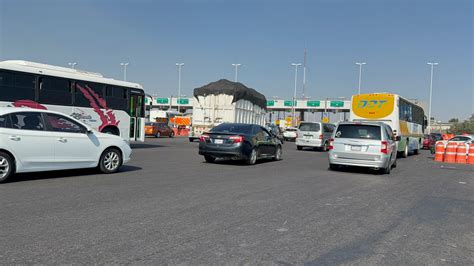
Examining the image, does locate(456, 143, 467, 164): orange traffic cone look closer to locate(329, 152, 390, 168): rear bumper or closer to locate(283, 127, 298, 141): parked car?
locate(329, 152, 390, 168): rear bumper

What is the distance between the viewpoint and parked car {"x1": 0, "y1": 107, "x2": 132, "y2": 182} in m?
8.66

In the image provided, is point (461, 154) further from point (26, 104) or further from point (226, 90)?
point (26, 104)

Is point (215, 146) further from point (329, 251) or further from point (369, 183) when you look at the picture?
point (329, 251)

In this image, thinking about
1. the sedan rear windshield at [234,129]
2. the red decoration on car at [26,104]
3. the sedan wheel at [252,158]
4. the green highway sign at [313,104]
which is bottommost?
the sedan wheel at [252,158]

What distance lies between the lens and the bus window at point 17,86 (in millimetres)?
14797

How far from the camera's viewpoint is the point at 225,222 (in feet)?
19.6

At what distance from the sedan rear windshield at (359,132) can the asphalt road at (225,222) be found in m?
3.11

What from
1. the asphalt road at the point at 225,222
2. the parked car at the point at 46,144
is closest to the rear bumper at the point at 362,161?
the asphalt road at the point at 225,222

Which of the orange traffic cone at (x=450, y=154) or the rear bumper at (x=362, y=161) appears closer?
the rear bumper at (x=362, y=161)

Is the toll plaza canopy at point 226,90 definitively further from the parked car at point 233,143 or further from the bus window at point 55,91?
the bus window at point 55,91

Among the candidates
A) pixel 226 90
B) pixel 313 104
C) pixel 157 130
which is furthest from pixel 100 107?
pixel 313 104

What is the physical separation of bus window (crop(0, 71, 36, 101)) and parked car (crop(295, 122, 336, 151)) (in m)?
16.4

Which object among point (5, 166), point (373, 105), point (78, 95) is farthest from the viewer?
point (373, 105)

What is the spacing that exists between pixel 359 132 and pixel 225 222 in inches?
340
